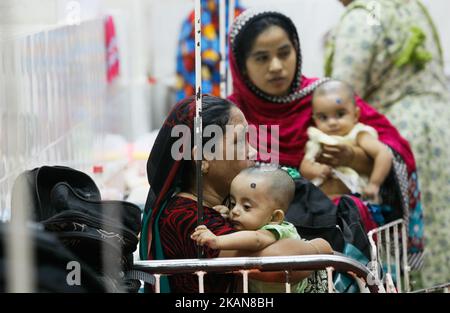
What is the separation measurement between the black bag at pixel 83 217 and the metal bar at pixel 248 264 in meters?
0.08

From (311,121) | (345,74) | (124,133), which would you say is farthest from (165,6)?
(311,121)

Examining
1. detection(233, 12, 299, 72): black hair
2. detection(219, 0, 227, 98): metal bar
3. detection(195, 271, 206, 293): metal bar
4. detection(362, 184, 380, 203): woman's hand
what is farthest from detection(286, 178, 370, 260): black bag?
detection(219, 0, 227, 98): metal bar

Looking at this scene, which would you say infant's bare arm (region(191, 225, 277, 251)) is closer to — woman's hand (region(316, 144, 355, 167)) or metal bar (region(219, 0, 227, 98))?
woman's hand (region(316, 144, 355, 167))

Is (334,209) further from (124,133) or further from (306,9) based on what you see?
(306,9)

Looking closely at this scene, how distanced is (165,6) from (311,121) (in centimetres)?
387

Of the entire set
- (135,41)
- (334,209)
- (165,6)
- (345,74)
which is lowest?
(334,209)

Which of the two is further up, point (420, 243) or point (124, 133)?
point (124, 133)

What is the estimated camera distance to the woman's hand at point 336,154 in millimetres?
3250

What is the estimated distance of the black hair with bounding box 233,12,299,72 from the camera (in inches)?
129

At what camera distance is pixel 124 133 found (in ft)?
16.5

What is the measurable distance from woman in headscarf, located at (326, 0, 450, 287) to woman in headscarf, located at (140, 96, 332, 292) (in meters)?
1.53

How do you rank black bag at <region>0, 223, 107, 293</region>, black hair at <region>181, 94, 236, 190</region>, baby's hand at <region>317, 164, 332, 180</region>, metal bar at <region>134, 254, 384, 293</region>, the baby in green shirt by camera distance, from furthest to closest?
1. baby's hand at <region>317, 164, 332, 180</region>
2. black hair at <region>181, 94, 236, 190</region>
3. the baby in green shirt
4. metal bar at <region>134, 254, 384, 293</region>
5. black bag at <region>0, 223, 107, 293</region>

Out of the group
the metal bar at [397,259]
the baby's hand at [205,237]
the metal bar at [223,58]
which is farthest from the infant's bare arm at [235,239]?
the metal bar at [223,58]

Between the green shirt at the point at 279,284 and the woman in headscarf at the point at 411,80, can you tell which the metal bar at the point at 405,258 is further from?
the green shirt at the point at 279,284
